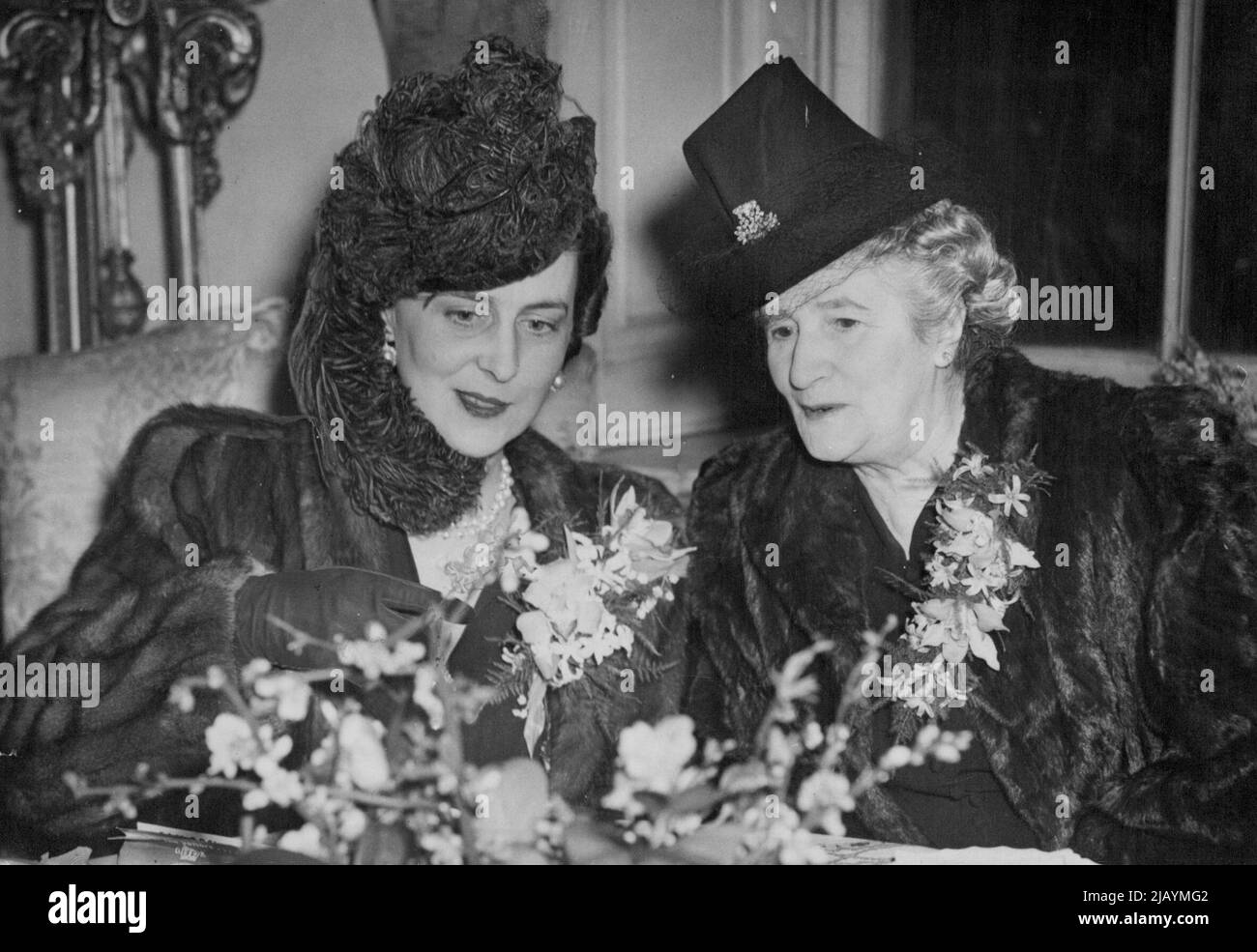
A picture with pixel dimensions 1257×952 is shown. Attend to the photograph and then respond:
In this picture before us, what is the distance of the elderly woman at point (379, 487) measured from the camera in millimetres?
2117

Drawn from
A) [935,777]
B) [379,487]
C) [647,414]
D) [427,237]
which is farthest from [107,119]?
[935,777]

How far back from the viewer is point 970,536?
211 cm

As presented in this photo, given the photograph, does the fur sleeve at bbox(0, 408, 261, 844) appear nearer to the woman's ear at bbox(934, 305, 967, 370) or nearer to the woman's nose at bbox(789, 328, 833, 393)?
the woman's nose at bbox(789, 328, 833, 393)

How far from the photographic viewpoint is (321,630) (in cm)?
217

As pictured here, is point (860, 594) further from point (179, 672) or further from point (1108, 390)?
point (179, 672)

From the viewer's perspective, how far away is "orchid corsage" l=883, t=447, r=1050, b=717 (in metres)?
2.11

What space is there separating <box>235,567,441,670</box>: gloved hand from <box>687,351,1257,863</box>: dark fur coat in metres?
0.59

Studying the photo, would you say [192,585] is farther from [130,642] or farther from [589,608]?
[589,608]

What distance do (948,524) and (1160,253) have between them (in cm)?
53

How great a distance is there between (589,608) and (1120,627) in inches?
29.9

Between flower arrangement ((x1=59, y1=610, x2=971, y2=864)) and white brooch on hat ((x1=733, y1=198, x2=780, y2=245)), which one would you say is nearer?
flower arrangement ((x1=59, y1=610, x2=971, y2=864))

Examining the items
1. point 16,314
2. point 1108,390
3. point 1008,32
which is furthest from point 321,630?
point 1008,32

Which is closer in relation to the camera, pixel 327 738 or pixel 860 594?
pixel 327 738

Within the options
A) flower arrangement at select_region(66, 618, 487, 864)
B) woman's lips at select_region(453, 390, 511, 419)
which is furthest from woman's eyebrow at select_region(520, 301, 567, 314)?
flower arrangement at select_region(66, 618, 487, 864)
